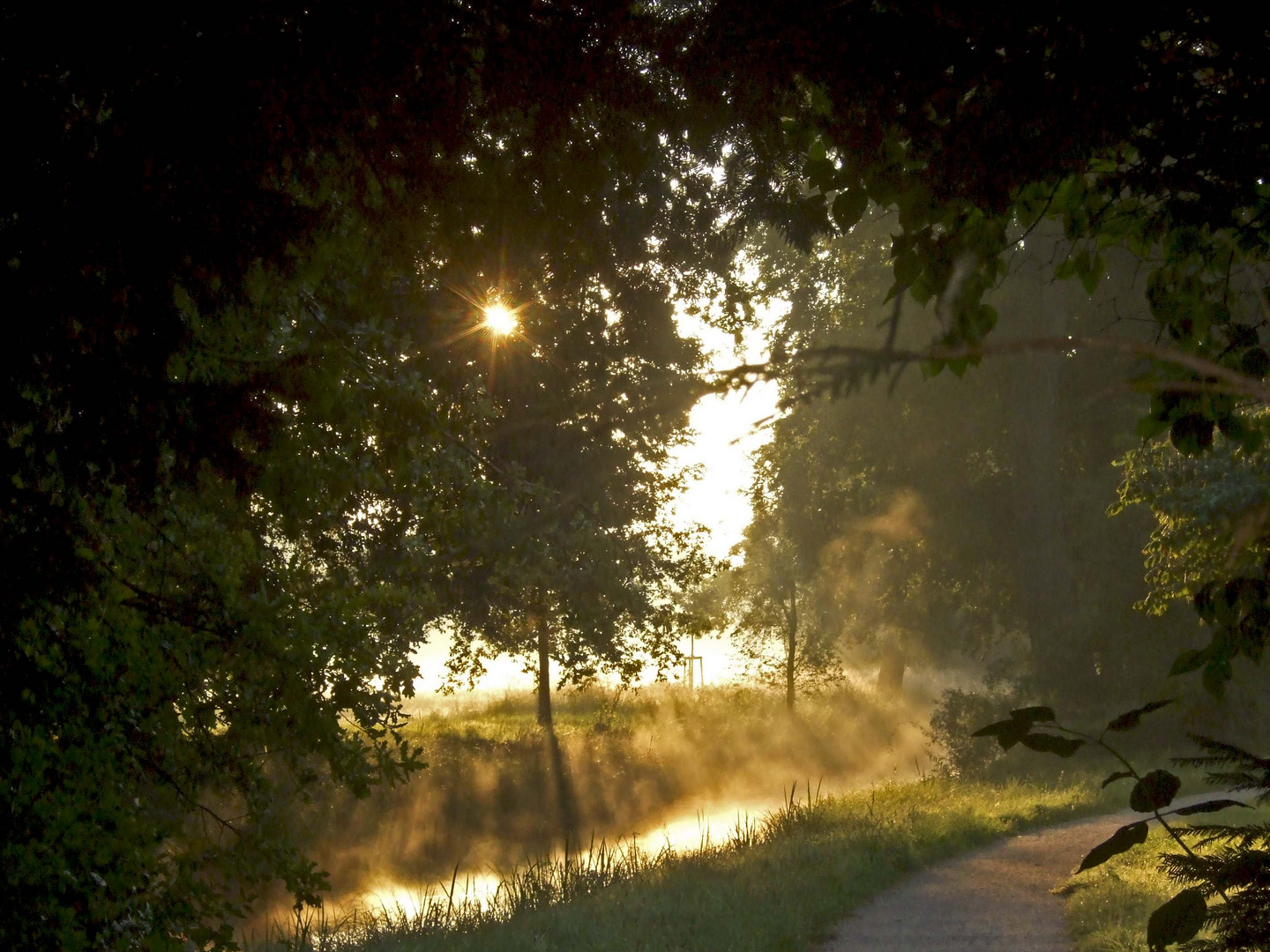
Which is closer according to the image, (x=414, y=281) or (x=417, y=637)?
(x=414, y=281)

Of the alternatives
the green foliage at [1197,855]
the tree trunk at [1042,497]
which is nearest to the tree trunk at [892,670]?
the tree trunk at [1042,497]

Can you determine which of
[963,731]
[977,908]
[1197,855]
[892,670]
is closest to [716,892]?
[977,908]

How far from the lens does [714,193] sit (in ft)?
29.3

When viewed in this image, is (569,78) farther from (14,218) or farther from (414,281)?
(14,218)

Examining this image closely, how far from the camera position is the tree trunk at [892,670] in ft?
132

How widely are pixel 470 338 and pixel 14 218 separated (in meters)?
8.24

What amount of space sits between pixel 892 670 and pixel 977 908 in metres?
33.3

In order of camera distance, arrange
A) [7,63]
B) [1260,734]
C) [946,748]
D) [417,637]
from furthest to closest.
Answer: [946,748] < [1260,734] < [417,637] < [7,63]

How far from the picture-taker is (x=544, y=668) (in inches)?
896

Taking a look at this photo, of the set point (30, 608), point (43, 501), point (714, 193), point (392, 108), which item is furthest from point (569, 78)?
point (714, 193)

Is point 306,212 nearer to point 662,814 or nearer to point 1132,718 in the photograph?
point 1132,718

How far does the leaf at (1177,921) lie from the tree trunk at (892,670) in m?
38.8

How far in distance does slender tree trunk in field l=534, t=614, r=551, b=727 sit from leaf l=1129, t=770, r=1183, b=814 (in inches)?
629

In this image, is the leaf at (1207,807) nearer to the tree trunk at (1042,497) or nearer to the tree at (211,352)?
the tree at (211,352)
